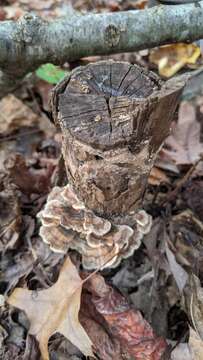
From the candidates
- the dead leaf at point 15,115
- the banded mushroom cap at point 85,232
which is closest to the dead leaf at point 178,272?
the banded mushroom cap at point 85,232

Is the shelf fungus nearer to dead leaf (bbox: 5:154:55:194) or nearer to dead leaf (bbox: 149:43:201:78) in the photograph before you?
dead leaf (bbox: 5:154:55:194)

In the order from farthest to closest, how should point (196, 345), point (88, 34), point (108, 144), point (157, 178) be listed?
point (157, 178), point (88, 34), point (196, 345), point (108, 144)

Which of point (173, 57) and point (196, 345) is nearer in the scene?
point (196, 345)

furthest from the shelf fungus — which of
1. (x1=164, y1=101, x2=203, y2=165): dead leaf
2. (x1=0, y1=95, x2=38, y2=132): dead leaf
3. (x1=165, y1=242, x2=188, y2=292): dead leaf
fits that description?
(x1=0, y1=95, x2=38, y2=132): dead leaf

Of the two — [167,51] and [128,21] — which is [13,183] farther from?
[167,51]

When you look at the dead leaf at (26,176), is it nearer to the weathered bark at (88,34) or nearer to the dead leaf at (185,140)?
the weathered bark at (88,34)

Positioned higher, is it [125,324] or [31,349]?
[125,324]

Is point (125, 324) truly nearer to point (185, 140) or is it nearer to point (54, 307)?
point (54, 307)

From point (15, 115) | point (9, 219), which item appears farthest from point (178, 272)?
point (15, 115)
